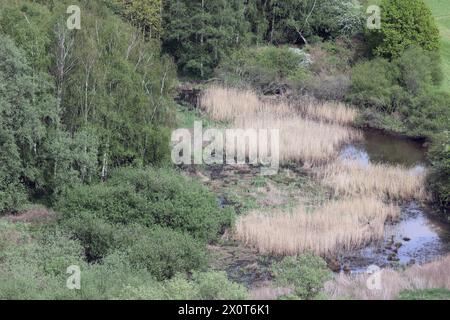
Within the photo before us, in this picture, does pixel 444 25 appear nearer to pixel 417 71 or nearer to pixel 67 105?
pixel 417 71

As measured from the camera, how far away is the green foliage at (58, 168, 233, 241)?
1071 inches

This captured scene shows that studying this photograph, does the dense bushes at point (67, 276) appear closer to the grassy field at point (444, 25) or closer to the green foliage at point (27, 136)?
the green foliage at point (27, 136)

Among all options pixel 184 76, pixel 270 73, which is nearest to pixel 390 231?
pixel 270 73

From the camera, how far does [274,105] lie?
43.9 meters

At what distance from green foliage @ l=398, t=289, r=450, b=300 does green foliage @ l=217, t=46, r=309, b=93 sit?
86.7ft

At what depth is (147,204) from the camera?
90.1ft

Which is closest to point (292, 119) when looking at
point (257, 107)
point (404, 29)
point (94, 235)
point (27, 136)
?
point (257, 107)

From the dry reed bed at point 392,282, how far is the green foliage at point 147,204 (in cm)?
613

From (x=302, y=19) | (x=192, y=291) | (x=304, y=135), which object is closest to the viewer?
(x=192, y=291)

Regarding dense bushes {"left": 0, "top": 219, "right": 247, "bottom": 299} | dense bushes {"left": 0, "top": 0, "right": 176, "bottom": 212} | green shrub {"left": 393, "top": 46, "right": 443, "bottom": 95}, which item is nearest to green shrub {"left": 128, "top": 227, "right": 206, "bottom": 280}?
dense bushes {"left": 0, "top": 219, "right": 247, "bottom": 299}

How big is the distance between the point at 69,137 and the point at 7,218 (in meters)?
4.28

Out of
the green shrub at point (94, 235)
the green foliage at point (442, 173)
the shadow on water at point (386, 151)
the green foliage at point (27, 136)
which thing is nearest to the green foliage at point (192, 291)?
the green shrub at point (94, 235)

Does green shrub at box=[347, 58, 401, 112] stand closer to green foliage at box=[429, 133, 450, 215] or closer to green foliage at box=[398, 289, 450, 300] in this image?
green foliage at box=[429, 133, 450, 215]

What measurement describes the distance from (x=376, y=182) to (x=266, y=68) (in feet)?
55.7
